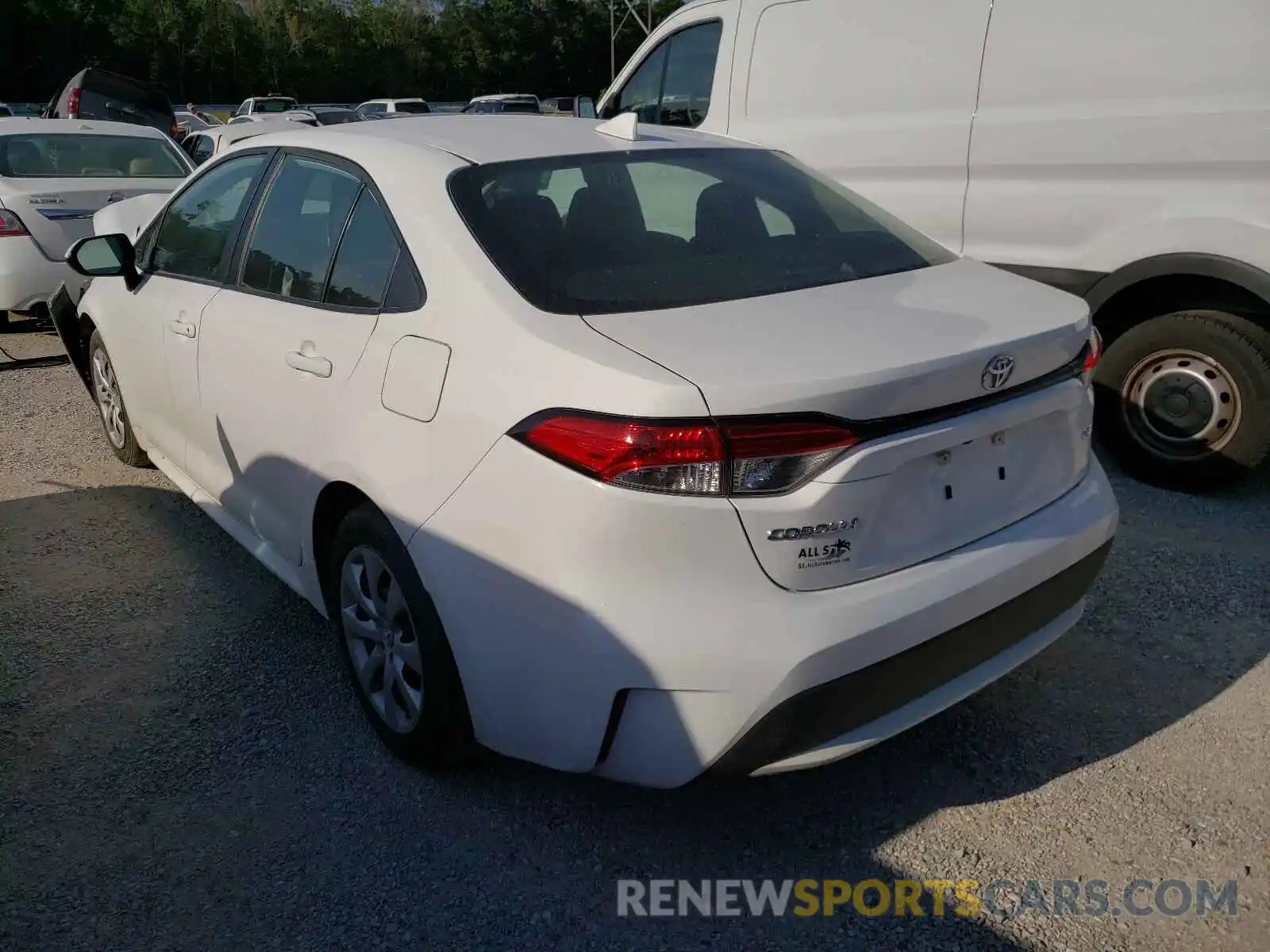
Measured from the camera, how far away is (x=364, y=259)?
2867mm

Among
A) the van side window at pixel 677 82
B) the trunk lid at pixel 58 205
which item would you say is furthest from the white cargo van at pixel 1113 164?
the trunk lid at pixel 58 205

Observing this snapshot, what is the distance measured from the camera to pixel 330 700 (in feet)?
10.4

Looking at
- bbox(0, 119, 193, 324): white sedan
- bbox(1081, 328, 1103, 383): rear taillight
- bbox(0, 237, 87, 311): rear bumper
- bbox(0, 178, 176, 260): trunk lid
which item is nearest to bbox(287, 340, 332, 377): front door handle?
bbox(1081, 328, 1103, 383): rear taillight

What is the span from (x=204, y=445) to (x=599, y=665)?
2.17 metres

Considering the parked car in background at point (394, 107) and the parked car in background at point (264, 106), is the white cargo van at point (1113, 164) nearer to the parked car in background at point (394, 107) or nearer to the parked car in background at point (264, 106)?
the parked car in background at point (394, 107)

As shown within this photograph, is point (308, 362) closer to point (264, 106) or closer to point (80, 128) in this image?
point (80, 128)

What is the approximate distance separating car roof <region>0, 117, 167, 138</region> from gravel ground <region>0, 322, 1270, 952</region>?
5.66 metres

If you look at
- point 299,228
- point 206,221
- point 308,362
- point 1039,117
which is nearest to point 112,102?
point 206,221

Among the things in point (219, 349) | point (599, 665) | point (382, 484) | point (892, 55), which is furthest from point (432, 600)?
point (892, 55)

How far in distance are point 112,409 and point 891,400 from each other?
13.3 ft

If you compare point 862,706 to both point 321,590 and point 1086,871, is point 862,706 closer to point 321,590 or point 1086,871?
point 1086,871

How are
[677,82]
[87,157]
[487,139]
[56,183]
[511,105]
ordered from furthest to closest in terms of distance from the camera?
1. [511,105]
2. [87,157]
3. [56,183]
4. [677,82]
5. [487,139]

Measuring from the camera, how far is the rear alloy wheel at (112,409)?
480 cm

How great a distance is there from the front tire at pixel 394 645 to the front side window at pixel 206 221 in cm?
132
